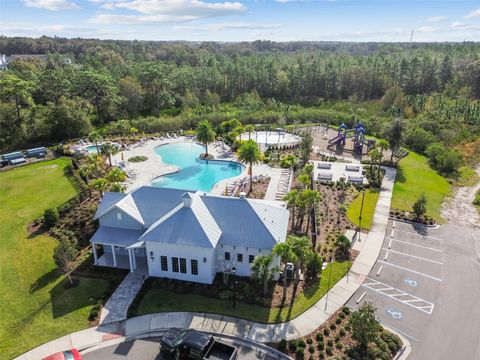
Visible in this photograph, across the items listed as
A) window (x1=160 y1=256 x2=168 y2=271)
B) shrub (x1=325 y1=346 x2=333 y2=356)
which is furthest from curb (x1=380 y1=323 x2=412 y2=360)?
window (x1=160 y1=256 x2=168 y2=271)

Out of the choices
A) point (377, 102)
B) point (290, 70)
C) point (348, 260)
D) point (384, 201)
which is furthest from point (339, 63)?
point (348, 260)

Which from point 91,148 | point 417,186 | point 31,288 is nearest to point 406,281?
point 417,186

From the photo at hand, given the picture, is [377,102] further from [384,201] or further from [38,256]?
[38,256]

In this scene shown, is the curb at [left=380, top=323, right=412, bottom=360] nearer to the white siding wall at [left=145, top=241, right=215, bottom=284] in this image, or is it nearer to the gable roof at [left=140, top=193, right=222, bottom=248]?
the white siding wall at [left=145, top=241, right=215, bottom=284]

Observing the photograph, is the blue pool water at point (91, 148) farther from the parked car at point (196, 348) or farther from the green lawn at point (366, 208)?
the parked car at point (196, 348)

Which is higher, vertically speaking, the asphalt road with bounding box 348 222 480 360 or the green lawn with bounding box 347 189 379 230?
the green lawn with bounding box 347 189 379 230

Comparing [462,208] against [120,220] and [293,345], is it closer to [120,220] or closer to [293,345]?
[293,345]

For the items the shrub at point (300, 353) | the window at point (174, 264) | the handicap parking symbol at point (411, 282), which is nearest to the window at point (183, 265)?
the window at point (174, 264)
